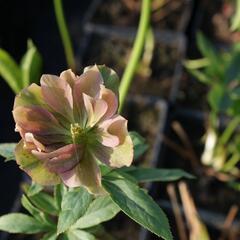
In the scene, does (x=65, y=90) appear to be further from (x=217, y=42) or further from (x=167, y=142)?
(x=217, y=42)

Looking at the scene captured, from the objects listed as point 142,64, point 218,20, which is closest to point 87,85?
point 142,64

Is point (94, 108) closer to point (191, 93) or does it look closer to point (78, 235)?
point (78, 235)

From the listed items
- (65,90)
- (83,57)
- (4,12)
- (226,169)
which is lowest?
(226,169)

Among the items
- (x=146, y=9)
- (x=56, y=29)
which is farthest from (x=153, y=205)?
(x=56, y=29)

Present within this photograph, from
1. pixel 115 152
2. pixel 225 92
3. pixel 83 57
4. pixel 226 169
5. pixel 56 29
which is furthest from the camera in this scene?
pixel 56 29

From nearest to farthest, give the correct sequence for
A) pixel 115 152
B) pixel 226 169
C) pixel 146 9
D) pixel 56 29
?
pixel 115 152 → pixel 146 9 → pixel 226 169 → pixel 56 29

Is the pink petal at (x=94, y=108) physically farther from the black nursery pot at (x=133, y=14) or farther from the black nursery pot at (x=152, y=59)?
the black nursery pot at (x=133, y=14)
